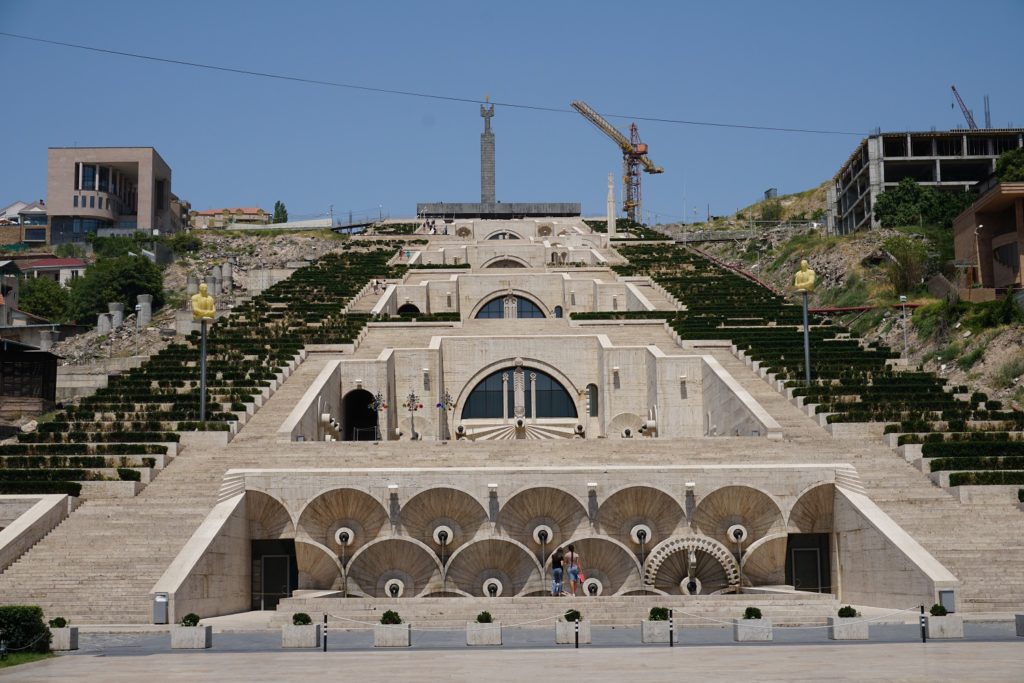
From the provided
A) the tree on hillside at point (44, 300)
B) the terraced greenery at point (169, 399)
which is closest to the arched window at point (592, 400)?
the terraced greenery at point (169, 399)

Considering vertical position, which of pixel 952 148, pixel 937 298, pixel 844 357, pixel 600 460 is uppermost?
pixel 952 148

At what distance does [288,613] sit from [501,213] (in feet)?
317

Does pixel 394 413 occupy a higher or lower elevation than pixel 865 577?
higher

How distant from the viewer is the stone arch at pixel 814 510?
28.6 meters

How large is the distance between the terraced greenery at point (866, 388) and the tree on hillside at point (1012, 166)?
35.0ft

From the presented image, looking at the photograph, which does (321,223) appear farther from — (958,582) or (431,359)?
(958,582)

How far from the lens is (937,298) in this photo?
181 feet

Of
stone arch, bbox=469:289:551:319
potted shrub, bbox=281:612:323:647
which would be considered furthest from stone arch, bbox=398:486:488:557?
stone arch, bbox=469:289:551:319

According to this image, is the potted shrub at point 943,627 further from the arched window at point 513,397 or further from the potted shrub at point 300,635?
the arched window at point 513,397

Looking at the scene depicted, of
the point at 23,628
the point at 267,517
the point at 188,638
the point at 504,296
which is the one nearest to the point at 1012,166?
the point at 504,296

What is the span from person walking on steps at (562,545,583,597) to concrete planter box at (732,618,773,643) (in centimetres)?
664

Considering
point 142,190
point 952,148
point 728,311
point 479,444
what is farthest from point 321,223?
point 479,444

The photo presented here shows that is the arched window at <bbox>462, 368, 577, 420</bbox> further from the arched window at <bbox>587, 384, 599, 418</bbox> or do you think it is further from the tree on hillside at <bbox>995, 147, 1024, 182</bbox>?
the tree on hillside at <bbox>995, 147, 1024, 182</bbox>

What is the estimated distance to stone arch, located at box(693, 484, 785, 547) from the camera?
28.5 meters
